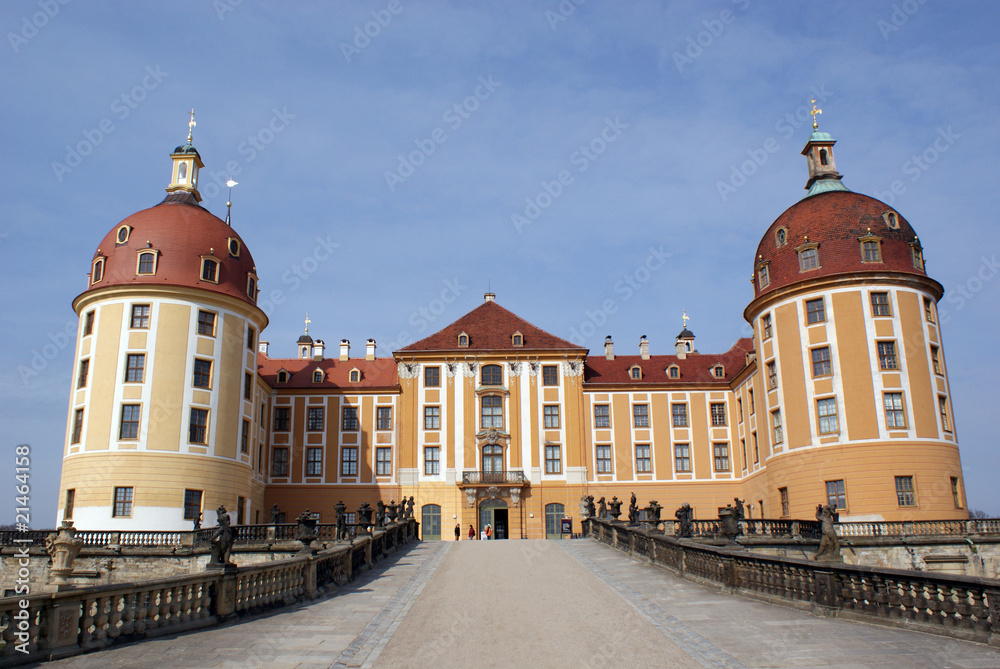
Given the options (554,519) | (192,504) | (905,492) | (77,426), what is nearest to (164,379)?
(77,426)

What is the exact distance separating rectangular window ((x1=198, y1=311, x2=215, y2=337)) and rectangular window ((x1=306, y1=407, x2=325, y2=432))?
12.9 m

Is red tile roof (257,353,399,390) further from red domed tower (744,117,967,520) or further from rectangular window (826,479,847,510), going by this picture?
rectangular window (826,479,847,510)

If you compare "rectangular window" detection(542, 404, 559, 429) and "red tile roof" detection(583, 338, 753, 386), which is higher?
"red tile roof" detection(583, 338, 753, 386)

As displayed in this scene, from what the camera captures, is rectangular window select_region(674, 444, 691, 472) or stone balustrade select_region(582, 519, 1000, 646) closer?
stone balustrade select_region(582, 519, 1000, 646)

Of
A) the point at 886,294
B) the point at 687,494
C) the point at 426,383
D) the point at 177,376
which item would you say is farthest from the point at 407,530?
the point at 886,294

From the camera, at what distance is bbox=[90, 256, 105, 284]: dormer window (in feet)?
126

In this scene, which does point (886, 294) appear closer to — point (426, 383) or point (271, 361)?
point (426, 383)


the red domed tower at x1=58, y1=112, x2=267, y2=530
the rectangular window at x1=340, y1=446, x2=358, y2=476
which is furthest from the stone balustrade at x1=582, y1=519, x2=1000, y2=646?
the rectangular window at x1=340, y1=446, x2=358, y2=476

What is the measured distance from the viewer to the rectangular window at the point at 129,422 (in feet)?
114

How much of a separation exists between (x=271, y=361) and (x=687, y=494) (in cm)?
2824

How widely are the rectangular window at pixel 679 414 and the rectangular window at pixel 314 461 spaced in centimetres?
2147

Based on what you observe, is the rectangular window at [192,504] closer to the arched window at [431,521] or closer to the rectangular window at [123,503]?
the rectangular window at [123,503]

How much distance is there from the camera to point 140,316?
121ft

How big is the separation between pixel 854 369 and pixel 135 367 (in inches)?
1248
